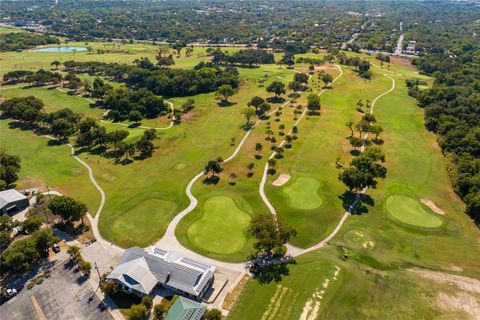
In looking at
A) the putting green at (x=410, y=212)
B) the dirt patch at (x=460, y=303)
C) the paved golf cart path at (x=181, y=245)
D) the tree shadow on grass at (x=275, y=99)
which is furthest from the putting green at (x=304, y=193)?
the tree shadow on grass at (x=275, y=99)

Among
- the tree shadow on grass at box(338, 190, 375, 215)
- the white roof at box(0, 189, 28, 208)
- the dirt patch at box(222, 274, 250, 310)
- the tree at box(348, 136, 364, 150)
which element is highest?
the tree at box(348, 136, 364, 150)

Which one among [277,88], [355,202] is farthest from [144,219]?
[277,88]

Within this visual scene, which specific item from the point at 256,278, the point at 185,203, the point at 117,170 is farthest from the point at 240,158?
the point at 256,278

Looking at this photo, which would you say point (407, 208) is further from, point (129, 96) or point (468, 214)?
point (129, 96)

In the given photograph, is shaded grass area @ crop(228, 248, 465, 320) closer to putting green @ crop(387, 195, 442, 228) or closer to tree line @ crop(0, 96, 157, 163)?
putting green @ crop(387, 195, 442, 228)

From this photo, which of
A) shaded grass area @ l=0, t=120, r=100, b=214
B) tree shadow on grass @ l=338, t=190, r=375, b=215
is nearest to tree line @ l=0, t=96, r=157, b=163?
shaded grass area @ l=0, t=120, r=100, b=214

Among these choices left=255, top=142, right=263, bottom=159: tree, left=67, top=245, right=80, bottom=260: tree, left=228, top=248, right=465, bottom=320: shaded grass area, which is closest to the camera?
left=228, top=248, right=465, bottom=320: shaded grass area
